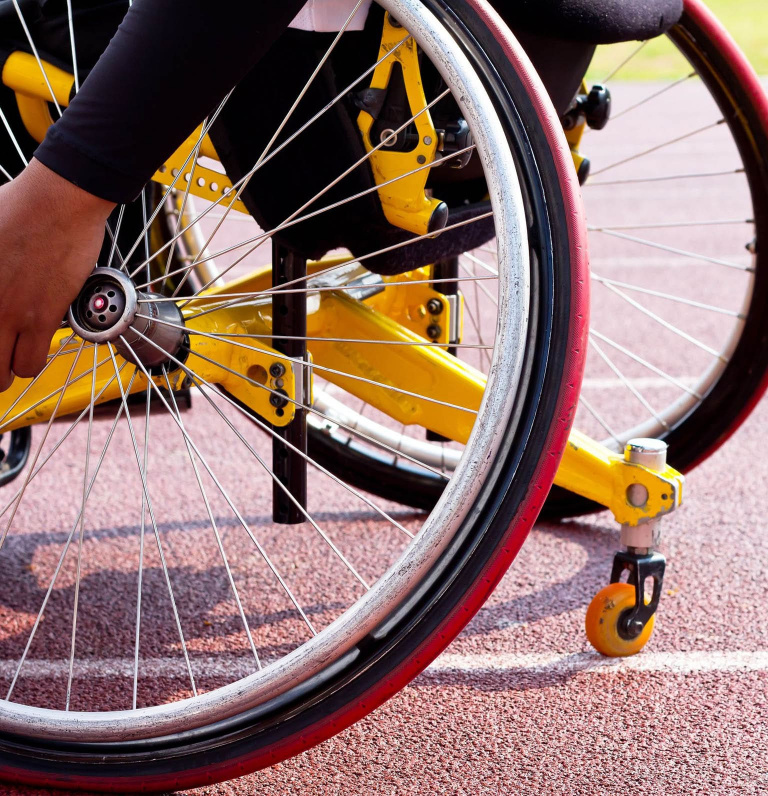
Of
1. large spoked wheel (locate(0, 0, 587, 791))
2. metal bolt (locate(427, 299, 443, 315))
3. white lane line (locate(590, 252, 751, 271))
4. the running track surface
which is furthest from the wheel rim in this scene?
white lane line (locate(590, 252, 751, 271))

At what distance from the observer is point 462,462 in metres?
1.20

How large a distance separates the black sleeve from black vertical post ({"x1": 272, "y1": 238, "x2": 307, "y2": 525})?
39cm

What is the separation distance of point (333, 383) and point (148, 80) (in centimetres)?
74

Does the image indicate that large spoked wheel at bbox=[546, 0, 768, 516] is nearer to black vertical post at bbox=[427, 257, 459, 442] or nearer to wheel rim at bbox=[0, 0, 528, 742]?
black vertical post at bbox=[427, 257, 459, 442]

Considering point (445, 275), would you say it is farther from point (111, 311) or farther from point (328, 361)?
point (111, 311)

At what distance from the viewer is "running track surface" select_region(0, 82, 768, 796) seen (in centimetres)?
145

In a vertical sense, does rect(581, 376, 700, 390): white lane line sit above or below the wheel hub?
above

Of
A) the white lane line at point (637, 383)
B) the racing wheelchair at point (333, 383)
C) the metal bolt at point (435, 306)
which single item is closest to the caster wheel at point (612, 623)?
the racing wheelchair at point (333, 383)

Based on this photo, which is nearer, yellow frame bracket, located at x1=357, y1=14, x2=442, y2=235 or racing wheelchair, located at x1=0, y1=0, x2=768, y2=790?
racing wheelchair, located at x1=0, y1=0, x2=768, y2=790

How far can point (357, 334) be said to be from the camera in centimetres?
176

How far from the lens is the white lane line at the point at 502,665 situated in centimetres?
172

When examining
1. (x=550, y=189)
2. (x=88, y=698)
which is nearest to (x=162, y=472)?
(x=88, y=698)

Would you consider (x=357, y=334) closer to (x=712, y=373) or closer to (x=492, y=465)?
(x=492, y=465)

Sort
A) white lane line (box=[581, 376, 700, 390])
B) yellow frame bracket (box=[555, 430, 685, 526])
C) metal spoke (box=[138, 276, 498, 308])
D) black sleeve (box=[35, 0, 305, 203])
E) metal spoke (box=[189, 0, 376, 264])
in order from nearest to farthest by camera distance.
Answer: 1. black sleeve (box=[35, 0, 305, 203])
2. metal spoke (box=[189, 0, 376, 264])
3. metal spoke (box=[138, 276, 498, 308])
4. yellow frame bracket (box=[555, 430, 685, 526])
5. white lane line (box=[581, 376, 700, 390])
